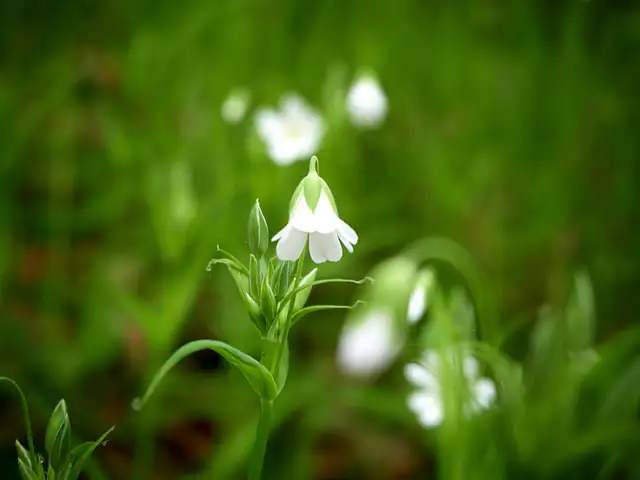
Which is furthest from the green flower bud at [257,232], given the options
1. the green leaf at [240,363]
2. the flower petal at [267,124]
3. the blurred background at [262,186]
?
the flower petal at [267,124]

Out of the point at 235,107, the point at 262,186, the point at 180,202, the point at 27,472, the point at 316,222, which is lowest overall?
the point at 27,472

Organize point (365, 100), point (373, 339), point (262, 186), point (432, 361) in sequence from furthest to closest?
1. point (365, 100)
2. point (262, 186)
3. point (432, 361)
4. point (373, 339)

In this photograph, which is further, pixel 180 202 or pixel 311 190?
pixel 180 202

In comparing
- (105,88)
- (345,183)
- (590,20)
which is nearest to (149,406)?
(345,183)

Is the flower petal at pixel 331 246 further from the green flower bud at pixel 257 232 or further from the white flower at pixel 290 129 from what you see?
the white flower at pixel 290 129

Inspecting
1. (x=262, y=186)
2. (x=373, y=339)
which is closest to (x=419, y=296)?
(x=373, y=339)

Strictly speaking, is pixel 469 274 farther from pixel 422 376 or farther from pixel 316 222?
pixel 316 222

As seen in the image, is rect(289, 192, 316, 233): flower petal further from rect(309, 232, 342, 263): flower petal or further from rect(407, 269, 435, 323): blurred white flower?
rect(407, 269, 435, 323): blurred white flower

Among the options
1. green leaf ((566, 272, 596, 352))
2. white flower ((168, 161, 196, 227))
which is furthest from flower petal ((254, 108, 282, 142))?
green leaf ((566, 272, 596, 352))

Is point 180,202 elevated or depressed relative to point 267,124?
depressed
